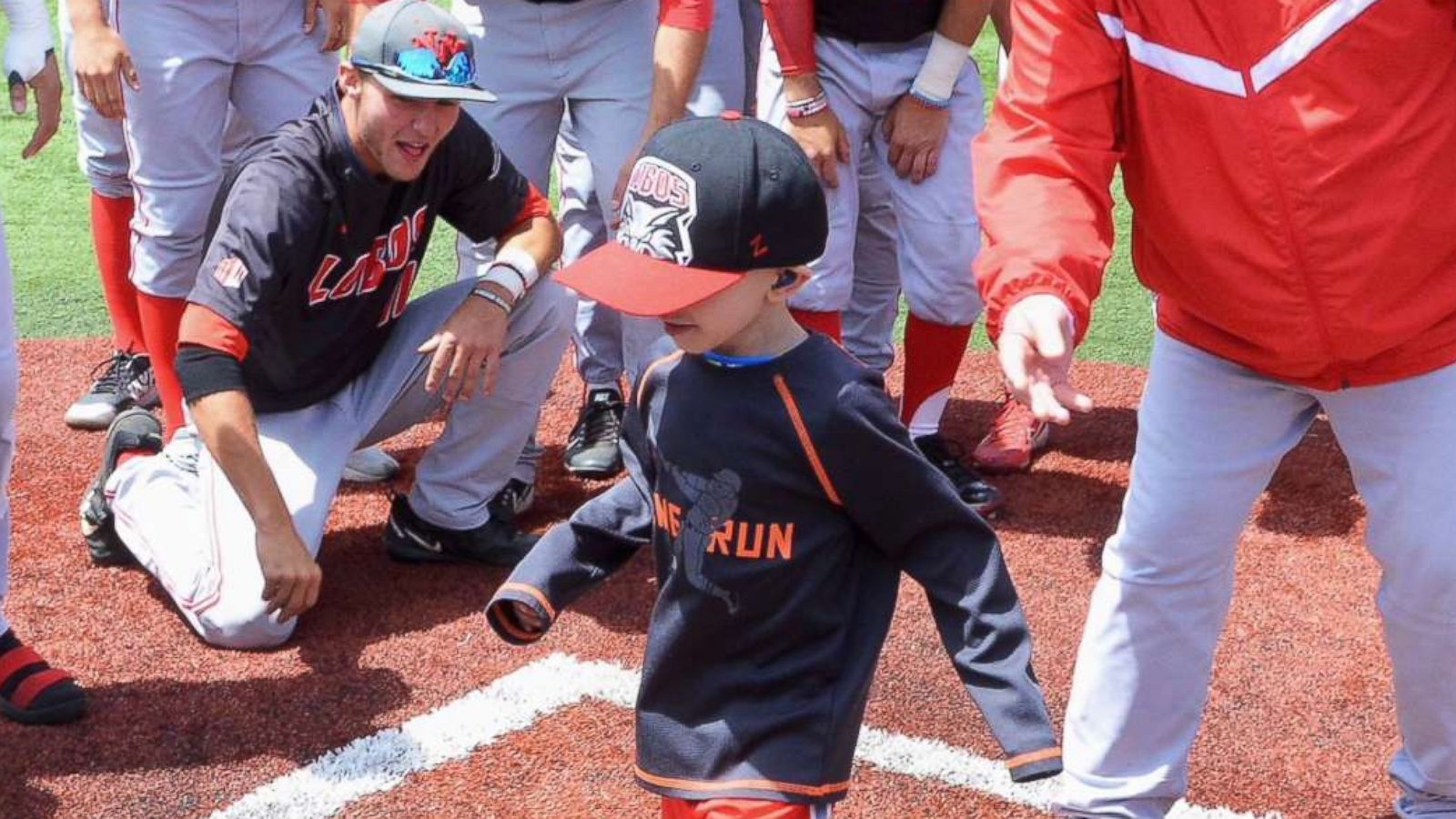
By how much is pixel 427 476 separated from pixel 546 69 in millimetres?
1047

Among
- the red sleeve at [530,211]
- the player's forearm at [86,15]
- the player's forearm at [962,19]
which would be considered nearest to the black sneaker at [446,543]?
the red sleeve at [530,211]

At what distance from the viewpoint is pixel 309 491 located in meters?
4.30

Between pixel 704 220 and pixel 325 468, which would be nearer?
pixel 704 220

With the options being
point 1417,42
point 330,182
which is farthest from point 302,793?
Answer: point 1417,42

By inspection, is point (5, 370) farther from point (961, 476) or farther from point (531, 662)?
point (961, 476)

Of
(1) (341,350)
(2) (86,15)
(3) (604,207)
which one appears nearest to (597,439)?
(3) (604,207)

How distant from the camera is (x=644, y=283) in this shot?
2.62m

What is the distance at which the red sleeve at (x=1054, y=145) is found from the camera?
2.54 meters

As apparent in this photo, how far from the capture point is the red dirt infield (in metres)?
3.51

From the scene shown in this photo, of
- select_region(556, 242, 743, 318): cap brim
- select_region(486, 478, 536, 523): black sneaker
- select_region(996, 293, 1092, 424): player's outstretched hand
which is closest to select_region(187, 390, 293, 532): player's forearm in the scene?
select_region(486, 478, 536, 523): black sneaker

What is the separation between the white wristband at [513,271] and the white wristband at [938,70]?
40.8 inches

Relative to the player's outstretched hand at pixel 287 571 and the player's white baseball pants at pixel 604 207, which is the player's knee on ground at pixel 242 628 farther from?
the player's white baseball pants at pixel 604 207

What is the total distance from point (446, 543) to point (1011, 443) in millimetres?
1572

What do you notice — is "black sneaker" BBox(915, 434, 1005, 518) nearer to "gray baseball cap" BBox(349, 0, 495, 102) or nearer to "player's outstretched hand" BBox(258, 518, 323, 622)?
"gray baseball cap" BBox(349, 0, 495, 102)
